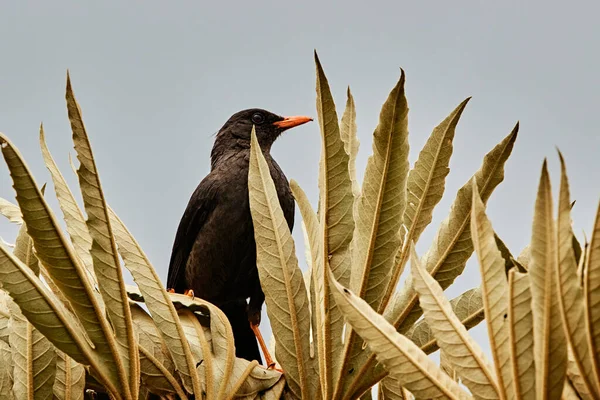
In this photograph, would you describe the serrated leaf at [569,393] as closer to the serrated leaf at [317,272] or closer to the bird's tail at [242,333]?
the serrated leaf at [317,272]

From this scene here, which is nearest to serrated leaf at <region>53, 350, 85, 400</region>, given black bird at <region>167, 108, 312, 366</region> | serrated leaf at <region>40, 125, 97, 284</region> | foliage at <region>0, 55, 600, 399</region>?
foliage at <region>0, 55, 600, 399</region>

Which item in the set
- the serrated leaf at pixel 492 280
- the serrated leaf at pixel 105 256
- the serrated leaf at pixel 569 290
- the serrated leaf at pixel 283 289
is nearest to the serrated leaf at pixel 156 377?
the serrated leaf at pixel 105 256

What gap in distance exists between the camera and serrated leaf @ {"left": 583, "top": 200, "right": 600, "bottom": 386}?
1.27m

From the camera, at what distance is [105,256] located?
5.58ft

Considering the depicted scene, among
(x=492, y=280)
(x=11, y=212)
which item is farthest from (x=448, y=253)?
(x=11, y=212)

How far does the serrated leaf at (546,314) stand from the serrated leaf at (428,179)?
64cm

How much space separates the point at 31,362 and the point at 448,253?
96cm

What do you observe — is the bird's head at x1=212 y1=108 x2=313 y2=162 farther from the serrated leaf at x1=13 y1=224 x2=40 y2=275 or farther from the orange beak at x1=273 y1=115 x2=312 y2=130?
the serrated leaf at x1=13 y1=224 x2=40 y2=275

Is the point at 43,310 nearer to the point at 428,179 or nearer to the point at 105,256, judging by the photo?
the point at 105,256

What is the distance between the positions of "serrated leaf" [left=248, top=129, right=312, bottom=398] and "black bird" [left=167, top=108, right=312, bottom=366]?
2426 millimetres

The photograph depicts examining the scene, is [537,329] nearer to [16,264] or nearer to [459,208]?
[459,208]

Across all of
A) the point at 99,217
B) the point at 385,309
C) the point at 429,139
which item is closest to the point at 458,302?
the point at 385,309

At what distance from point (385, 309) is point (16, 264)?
820 mm

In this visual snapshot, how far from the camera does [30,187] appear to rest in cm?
156
